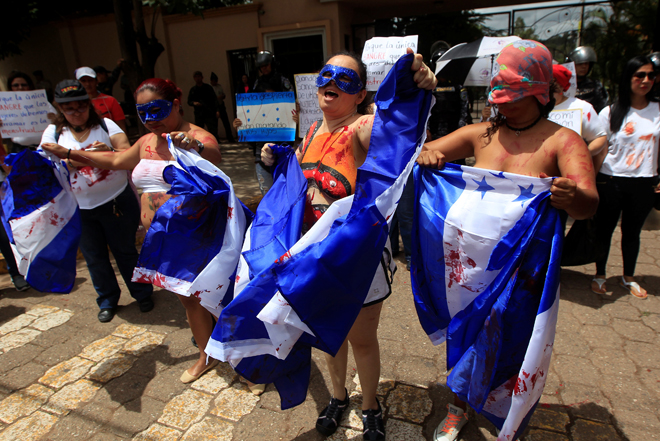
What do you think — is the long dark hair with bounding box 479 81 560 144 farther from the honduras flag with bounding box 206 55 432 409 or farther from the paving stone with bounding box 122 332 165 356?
the paving stone with bounding box 122 332 165 356

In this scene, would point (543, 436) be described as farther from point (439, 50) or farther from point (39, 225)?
point (439, 50)

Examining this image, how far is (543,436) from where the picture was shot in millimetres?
2279

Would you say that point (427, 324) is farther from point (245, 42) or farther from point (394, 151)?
point (245, 42)

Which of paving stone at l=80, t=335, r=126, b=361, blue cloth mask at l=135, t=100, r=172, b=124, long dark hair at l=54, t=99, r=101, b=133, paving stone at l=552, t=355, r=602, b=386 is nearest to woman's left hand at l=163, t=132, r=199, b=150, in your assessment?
blue cloth mask at l=135, t=100, r=172, b=124

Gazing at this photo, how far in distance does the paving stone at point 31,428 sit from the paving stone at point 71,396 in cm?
6

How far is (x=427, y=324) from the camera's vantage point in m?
2.18

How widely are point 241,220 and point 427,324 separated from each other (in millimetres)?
1211

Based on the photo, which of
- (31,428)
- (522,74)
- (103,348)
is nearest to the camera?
(522,74)

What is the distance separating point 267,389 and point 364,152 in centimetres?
181

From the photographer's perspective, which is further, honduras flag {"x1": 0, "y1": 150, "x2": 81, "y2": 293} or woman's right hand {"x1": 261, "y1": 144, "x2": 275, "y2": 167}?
honduras flag {"x1": 0, "y1": 150, "x2": 81, "y2": 293}

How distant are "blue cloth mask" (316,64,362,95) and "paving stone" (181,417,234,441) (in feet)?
6.81

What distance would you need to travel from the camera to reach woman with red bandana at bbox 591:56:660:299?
3531mm

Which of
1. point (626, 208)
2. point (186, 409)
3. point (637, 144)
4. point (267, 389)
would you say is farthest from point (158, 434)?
point (637, 144)

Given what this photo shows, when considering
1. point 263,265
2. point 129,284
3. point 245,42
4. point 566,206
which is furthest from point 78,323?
point 245,42
